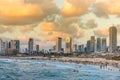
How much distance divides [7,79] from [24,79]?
6793 millimetres

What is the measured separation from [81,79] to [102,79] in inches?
282

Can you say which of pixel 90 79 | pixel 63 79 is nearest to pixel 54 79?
pixel 63 79

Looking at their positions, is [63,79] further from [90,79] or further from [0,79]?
[0,79]

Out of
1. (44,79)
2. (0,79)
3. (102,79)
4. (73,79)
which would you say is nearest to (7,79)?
(0,79)

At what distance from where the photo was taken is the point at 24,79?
454 feet

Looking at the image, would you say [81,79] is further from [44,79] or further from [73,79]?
[44,79]

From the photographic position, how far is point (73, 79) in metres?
139

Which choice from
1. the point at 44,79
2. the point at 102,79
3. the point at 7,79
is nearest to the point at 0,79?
the point at 7,79

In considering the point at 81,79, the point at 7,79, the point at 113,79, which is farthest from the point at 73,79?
the point at 7,79

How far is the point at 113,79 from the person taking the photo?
456 feet

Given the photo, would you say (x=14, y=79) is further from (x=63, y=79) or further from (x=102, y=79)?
(x=102, y=79)

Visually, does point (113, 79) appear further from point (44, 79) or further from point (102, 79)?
point (44, 79)

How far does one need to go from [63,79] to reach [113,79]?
55.4 ft

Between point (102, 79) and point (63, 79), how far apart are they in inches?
524
